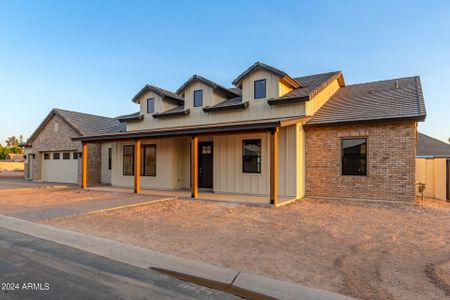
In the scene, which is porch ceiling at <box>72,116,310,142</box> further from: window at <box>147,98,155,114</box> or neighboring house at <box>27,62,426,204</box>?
window at <box>147,98,155,114</box>

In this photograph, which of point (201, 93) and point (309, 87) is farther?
point (201, 93)

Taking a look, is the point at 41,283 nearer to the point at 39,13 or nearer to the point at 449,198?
the point at 449,198

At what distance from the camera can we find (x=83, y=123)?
70.3 feet

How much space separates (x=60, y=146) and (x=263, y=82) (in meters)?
17.3

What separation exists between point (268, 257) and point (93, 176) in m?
18.2

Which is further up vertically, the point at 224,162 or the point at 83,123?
the point at 83,123

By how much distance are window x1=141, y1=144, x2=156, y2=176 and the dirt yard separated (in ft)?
19.1

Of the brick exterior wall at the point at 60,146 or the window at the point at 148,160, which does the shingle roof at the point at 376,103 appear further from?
the brick exterior wall at the point at 60,146

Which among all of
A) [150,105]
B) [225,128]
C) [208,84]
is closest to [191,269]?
[225,128]

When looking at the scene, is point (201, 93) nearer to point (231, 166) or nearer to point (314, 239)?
point (231, 166)

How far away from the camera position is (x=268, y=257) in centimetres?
486

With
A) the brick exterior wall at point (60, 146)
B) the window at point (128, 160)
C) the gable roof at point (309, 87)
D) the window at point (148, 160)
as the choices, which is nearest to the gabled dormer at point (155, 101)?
the window at point (148, 160)

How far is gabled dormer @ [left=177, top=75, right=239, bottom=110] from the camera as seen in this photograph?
1419 cm

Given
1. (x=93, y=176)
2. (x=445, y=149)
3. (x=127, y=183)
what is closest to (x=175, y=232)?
(x=127, y=183)
